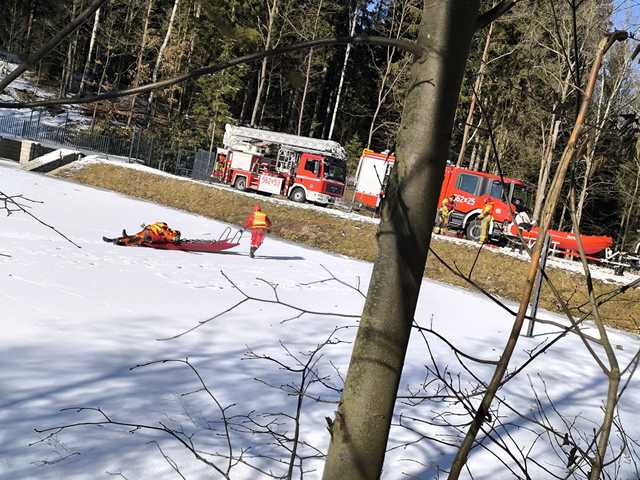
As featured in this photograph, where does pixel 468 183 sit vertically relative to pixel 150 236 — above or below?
above

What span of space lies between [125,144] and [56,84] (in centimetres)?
1039

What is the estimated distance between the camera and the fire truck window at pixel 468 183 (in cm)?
2288

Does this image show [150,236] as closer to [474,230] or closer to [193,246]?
[193,246]

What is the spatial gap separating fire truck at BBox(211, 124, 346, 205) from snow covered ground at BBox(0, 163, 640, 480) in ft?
48.4

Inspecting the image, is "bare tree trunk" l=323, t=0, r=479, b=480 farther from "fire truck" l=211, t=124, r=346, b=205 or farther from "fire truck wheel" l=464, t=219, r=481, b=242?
"fire truck" l=211, t=124, r=346, b=205

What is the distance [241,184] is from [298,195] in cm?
384

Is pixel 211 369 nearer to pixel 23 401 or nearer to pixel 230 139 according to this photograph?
pixel 23 401

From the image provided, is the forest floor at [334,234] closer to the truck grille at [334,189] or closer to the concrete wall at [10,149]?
the truck grille at [334,189]

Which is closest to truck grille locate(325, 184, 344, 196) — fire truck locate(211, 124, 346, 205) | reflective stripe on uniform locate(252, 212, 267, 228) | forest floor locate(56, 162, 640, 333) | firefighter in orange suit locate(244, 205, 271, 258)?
fire truck locate(211, 124, 346, 205)

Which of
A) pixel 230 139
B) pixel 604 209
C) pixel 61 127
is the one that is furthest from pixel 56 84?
pixel 604 209

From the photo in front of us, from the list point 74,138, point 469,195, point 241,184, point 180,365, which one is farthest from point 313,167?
point 180,365

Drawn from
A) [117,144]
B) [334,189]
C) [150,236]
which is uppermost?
[334,189]

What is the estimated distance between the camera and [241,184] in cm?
3062

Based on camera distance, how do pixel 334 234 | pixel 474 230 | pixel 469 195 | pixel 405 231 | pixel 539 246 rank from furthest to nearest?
1. pixel 469 195
2. pixel 474 230
3. pixel 334 234
4. pixel 405 231
5. pixel 539 246
